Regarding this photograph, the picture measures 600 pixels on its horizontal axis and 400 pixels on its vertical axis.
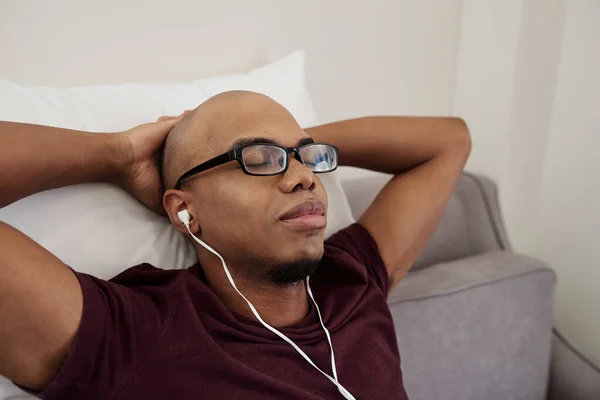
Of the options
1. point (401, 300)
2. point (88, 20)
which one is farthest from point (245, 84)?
point (401, 300)

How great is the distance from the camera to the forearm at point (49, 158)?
2.82 ft

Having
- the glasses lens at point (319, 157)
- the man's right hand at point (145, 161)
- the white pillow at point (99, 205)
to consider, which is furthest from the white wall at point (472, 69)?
the glasses lens at point (319, 157)

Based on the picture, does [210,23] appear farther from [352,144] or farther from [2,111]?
[2,111]

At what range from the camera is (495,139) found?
74.2 inches

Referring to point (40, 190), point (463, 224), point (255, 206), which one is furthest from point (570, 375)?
point (40, 190)

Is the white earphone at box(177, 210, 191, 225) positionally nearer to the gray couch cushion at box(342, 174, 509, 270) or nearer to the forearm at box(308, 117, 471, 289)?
the forearm at box(308, 117, 471, 289)

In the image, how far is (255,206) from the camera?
95 cm

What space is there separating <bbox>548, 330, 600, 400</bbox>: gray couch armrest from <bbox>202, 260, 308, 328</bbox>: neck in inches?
36.6

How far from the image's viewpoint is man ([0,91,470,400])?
0.78 m

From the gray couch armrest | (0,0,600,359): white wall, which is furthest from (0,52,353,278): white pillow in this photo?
the gray couch armrest

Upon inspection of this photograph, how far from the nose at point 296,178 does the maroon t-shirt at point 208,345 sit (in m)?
0.22

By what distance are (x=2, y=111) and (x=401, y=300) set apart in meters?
0.92

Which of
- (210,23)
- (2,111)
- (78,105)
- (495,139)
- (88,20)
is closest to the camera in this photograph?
(2,111)

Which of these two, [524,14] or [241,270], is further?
[524,14]
